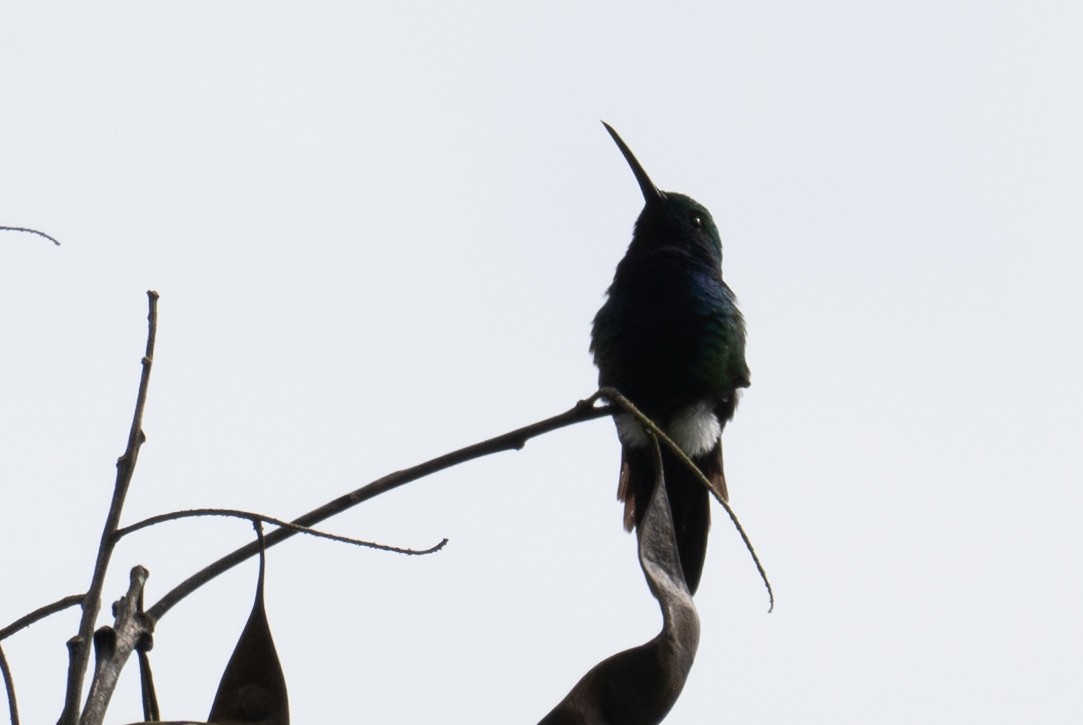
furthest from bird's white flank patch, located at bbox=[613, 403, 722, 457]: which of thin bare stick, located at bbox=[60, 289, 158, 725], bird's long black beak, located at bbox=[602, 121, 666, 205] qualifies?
thin bare stick, located at bbox=[60, 289, 158, 725]

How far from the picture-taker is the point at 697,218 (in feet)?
22.2

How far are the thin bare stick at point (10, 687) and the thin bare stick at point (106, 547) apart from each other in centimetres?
10

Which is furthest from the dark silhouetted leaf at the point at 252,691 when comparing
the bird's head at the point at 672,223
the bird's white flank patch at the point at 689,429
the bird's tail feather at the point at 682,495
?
the bird's head at the point at 672,223

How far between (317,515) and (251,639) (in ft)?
1.17

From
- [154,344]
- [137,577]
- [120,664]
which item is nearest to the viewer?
[120,664]

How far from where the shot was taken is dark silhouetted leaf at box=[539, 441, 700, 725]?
1.70 m

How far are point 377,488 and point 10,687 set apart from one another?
434 mm

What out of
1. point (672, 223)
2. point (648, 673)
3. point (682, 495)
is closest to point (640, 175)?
point (672, 223)

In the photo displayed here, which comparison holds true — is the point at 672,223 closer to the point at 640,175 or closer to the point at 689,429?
the point at 640,175

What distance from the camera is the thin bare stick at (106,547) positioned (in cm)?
118

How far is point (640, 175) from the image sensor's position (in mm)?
6996

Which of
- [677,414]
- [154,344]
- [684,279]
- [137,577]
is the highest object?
[684,279]

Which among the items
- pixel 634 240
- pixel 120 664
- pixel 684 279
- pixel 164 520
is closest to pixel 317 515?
pixel 164 520

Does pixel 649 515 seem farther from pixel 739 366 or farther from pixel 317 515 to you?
pixel 739 366
